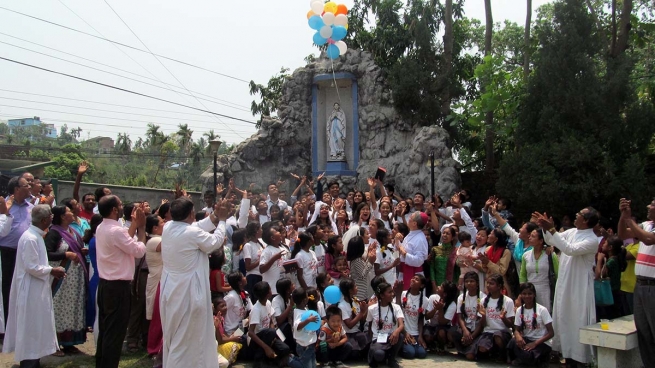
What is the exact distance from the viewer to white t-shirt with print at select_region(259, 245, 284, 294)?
7.41m

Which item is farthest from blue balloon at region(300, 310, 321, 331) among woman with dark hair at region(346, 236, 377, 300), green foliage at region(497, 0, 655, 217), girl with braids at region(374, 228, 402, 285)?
green foliage at region(497, 0, 655, 217)

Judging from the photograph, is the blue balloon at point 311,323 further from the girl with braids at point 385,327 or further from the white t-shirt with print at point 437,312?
the white t-shirt with print at point 437,312

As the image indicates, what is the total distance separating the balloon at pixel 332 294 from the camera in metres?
6.97

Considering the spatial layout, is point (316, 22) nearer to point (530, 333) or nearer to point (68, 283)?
point (68, 283)

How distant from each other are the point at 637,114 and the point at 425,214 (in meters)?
5.32

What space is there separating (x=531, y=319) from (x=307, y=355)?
2.63 metres

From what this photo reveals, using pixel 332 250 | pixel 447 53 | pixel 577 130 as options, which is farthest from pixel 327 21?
pixel 332 250

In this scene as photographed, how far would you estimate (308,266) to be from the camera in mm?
7602

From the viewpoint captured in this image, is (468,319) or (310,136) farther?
(310,136)

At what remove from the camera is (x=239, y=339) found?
22.1 feet

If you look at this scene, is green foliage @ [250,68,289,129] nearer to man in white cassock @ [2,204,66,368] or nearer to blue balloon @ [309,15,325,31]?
blue balloon @ [309,15,325,31]

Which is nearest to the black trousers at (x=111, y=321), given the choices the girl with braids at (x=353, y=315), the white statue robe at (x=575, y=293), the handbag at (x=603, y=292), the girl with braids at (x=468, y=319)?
the girl with braids at (x=353, y=315)

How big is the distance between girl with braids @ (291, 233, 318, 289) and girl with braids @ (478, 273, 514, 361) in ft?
6.92

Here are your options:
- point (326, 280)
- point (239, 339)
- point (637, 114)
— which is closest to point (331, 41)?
point (637, 114)
